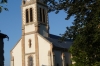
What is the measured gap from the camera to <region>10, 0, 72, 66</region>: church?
153ft

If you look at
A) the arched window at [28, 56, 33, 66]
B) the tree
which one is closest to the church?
the arched window at [28, 56, 33, 66]

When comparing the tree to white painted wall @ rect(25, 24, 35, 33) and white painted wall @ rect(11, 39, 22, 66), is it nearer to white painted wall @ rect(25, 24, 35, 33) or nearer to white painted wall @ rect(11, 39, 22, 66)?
white painted wall @ rect(25, 24, 35, 33)

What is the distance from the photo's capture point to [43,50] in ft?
154

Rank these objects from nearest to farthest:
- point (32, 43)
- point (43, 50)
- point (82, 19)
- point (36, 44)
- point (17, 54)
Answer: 1. point (82, 19)
2. point (43, 50)
3. point (36, 44)
4. point (32, 43)
5. point (17, 54)

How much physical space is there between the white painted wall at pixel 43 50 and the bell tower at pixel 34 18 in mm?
2362

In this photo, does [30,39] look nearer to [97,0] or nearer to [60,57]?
[60,57]

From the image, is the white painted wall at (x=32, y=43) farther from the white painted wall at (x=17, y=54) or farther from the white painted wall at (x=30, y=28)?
the white painted wall at (x=17, y=54)

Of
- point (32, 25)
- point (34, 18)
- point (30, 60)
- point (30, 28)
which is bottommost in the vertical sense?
point (30, 60)

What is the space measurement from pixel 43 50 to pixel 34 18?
23.4ft

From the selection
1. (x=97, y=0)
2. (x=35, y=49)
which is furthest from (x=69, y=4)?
(x=35, y=49)

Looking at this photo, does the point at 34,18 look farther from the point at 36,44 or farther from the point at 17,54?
the point at 17,54

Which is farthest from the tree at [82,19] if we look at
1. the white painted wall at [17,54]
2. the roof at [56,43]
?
the white painted wall at [17,54]

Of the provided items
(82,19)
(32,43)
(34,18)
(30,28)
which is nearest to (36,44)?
(32,43)

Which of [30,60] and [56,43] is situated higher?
[56,43]
